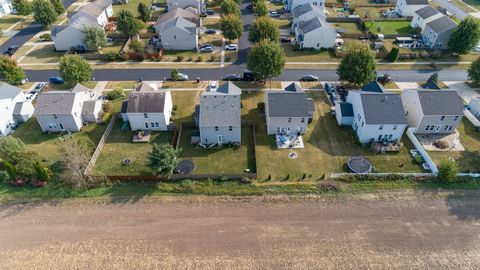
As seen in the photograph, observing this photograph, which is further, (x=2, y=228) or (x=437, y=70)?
(x=437, y=70)

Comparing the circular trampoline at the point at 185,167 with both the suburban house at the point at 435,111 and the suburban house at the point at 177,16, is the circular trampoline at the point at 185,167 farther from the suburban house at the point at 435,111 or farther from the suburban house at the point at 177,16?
the suburban house at the point at 177,16

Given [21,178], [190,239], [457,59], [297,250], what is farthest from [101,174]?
[457,59]

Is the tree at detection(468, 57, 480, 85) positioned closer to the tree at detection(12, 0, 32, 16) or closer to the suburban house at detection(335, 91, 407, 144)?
the suburban house at detection(335, 91, 407, 144)

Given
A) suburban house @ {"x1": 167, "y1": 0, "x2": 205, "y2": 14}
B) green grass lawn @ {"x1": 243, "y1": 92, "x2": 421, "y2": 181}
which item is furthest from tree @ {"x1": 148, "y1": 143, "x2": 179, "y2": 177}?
suburban house @ {"x1": 167, "y1": 0, "x2": 205, "y2": 14}

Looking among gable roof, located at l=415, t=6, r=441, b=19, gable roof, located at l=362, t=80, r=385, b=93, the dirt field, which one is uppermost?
gable roof, located at l=415, t=6, r=441, b=19

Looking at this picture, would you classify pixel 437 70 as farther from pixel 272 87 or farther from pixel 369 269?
pixel 369 269

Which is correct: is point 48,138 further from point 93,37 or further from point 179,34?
point 179,34
